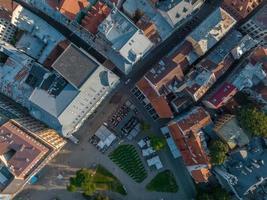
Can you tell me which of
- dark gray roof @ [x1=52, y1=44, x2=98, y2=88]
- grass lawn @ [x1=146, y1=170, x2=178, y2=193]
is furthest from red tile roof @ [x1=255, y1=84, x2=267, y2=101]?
dark gray roof @ [x1=52, y1=44, x2=98, y2=88]

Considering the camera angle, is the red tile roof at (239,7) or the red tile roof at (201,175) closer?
the red tile roof at (239,7)

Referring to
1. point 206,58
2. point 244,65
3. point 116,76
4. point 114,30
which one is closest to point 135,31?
point 114,30

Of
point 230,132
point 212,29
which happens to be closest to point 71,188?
point 230,132

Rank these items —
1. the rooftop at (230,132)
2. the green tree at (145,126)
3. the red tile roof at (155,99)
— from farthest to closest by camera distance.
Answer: the green tree at (145,126) < the red tile roof at (155,99) < the rooftop at (230,132)

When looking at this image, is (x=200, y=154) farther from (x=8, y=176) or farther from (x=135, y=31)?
(x=8, y=176)

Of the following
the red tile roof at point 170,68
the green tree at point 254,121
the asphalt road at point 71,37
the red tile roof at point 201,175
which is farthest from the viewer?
the asphalt road at point 71,37

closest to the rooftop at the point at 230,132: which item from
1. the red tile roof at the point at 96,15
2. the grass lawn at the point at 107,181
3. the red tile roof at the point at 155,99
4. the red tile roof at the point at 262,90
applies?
the red tile roof at the point at 262,90

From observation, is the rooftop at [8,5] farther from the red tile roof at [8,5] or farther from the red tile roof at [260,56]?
the red tile roof at [260,56]
